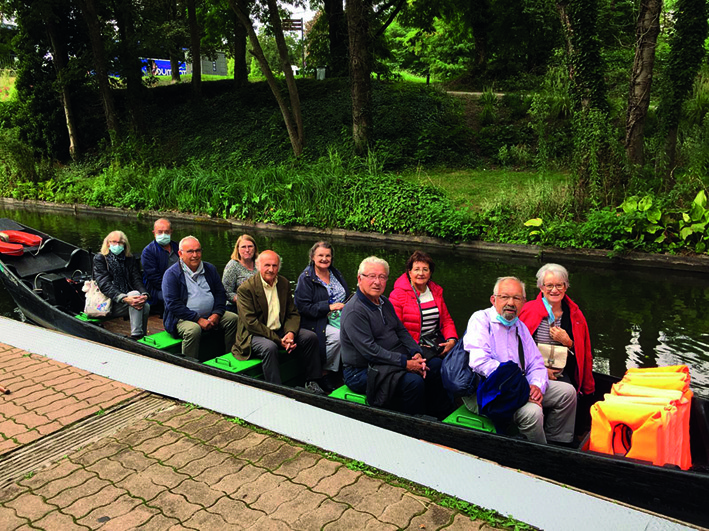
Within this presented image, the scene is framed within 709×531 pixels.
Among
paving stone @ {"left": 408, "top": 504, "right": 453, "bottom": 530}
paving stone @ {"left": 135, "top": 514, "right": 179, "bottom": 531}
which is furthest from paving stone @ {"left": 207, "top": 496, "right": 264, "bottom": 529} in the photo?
paving stone @ {"left": 408, "top": 504, "right": 453, "bottom": 530}

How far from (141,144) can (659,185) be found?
18286mm

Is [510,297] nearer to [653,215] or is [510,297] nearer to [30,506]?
[30,506]

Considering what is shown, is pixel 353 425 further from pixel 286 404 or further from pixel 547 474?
pixel 547 474

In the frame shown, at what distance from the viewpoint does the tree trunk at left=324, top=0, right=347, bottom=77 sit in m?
22.0

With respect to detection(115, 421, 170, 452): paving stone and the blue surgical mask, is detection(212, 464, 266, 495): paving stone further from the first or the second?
the blue surgical mask

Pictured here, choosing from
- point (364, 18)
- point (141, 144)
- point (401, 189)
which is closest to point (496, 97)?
point (364, 18)

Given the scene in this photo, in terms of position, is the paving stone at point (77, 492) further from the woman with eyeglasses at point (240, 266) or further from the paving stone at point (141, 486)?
the woman with eyeglasses at point (240, 266)

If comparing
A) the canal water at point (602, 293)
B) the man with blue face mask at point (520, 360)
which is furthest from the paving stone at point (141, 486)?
the canal water at point (602, 293)

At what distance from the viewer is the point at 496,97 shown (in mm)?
19781

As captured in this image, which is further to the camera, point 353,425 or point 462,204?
point 462,204

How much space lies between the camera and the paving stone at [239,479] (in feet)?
10.1

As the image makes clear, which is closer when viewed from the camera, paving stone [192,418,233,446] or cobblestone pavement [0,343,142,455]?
paving stone [192,418,233,446]

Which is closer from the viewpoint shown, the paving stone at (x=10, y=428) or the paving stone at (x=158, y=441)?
the paving stone at (x=158, y=441)

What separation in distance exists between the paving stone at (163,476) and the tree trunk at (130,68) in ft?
72.9
